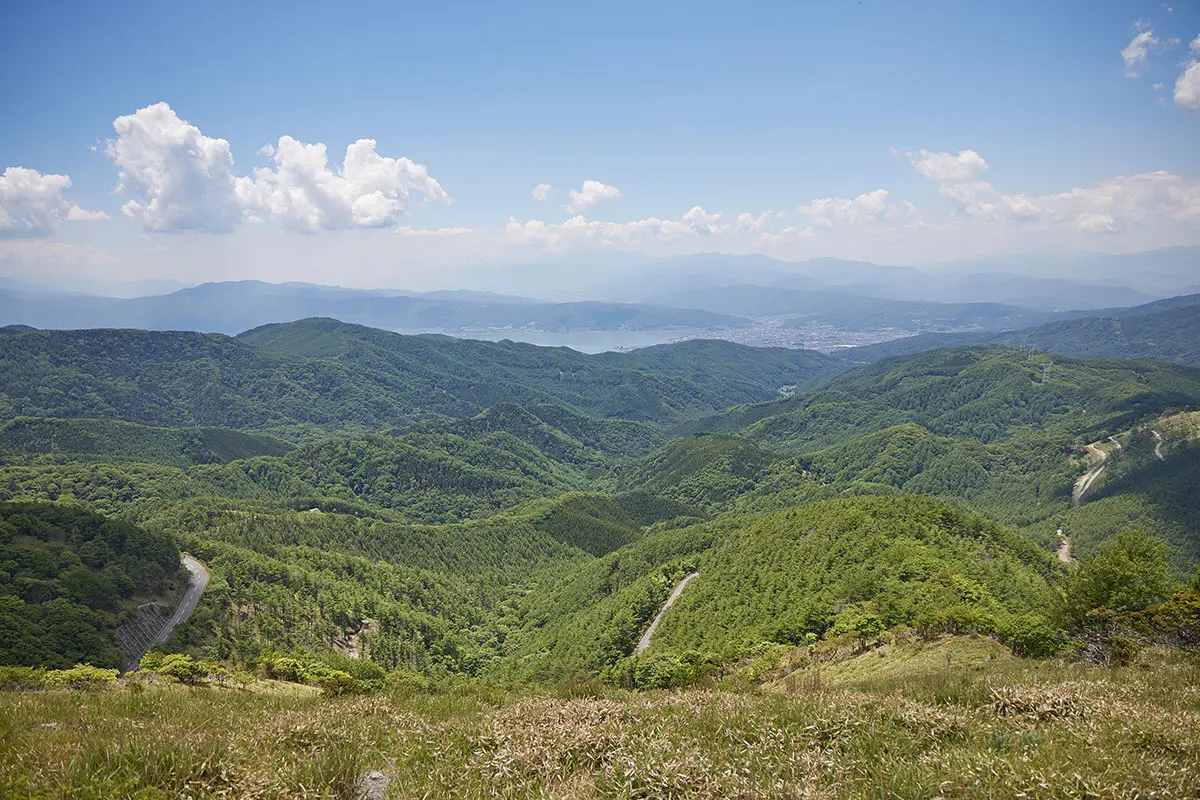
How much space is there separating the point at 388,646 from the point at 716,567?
4146 cm

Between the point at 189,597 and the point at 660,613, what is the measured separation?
5005cm

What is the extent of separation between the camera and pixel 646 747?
695cm

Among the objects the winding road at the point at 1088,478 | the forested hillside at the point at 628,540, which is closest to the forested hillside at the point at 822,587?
the forested hillside at the point at 628,540

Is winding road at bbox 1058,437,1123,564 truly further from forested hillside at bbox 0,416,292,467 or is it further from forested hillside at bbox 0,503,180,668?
forested hillside at bbox 0,416,292,467

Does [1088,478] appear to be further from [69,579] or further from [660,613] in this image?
[69,579]

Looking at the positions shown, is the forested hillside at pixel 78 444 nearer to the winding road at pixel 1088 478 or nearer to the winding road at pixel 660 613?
the winding road at pixel 660 613

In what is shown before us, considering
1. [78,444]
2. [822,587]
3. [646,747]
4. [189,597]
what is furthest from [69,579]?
[78,444]

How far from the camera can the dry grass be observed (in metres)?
5.81

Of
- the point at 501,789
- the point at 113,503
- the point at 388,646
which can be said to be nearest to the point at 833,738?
the point at 501,789

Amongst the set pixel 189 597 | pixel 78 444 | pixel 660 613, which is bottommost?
pixel 78 444

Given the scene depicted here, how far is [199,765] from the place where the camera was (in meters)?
6.30

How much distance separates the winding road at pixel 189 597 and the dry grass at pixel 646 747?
58900mm

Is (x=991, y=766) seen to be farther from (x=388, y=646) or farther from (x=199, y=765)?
(x=388, y=646)

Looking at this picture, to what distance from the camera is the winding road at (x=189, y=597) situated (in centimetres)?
5638
